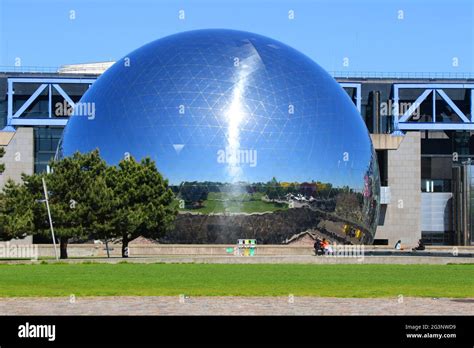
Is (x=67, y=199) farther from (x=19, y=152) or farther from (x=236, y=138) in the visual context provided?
(x=19, y=152)

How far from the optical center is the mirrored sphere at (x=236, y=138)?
194 ft

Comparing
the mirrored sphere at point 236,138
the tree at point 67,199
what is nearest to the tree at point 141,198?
the tree at point 67,199

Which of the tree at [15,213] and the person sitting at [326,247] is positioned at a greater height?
the tree at [15,213]

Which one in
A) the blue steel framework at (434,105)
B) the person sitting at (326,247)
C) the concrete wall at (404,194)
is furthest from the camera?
the blue steel framework at (434,105)

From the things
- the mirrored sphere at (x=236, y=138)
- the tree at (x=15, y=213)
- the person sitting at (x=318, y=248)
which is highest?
the mirrored sphere at (x=236, y=138)

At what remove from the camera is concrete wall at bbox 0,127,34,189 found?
8075 centimetres

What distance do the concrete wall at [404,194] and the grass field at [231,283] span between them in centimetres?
4831

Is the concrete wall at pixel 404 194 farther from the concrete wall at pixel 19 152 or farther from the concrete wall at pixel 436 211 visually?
the concrete wall at pixel 19 152

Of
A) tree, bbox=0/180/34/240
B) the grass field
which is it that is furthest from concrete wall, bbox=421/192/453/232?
the grass field

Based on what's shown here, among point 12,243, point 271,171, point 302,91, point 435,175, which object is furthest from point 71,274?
point 435,175

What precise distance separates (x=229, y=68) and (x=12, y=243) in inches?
912

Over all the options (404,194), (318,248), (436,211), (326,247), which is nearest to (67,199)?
(318,248)

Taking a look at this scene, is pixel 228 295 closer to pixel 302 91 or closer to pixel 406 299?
pixel 406 299

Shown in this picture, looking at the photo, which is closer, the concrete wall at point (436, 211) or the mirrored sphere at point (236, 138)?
the mirrored sphere at point (236, 138)
